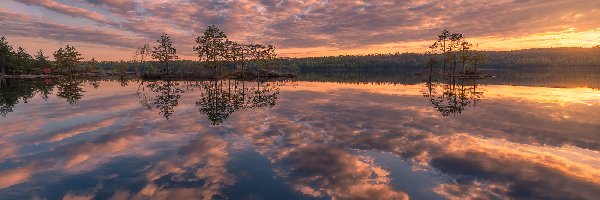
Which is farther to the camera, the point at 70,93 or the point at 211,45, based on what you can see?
the point at 211,45

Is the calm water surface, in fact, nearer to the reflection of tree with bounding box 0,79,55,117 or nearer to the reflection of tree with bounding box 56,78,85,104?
the reflection of tree with bounding box 0,79,55,117

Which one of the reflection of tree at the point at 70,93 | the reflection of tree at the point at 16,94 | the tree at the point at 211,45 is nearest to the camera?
the reflection of tree at the point at 16,94

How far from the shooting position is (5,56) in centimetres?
11250

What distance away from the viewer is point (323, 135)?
18.0 m

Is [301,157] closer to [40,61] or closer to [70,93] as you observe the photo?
[70,93]

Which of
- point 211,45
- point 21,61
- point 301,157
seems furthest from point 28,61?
point 301,157

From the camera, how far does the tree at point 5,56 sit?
111688mm

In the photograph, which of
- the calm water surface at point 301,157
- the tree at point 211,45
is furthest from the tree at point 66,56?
the calm water surface at point 301,157

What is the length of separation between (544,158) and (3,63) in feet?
484

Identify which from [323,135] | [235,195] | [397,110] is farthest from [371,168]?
[397,110]

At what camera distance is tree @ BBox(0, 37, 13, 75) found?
11169cm

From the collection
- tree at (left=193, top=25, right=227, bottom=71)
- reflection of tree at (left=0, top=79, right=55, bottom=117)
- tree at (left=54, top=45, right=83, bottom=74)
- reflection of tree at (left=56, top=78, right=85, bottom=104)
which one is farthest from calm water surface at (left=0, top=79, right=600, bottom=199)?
tree at (left=54, top=45, right=83, bottom=74)

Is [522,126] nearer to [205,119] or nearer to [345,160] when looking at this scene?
[345,160]

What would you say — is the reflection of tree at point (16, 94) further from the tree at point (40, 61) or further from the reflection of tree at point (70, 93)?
the tree at point (40, 61)
